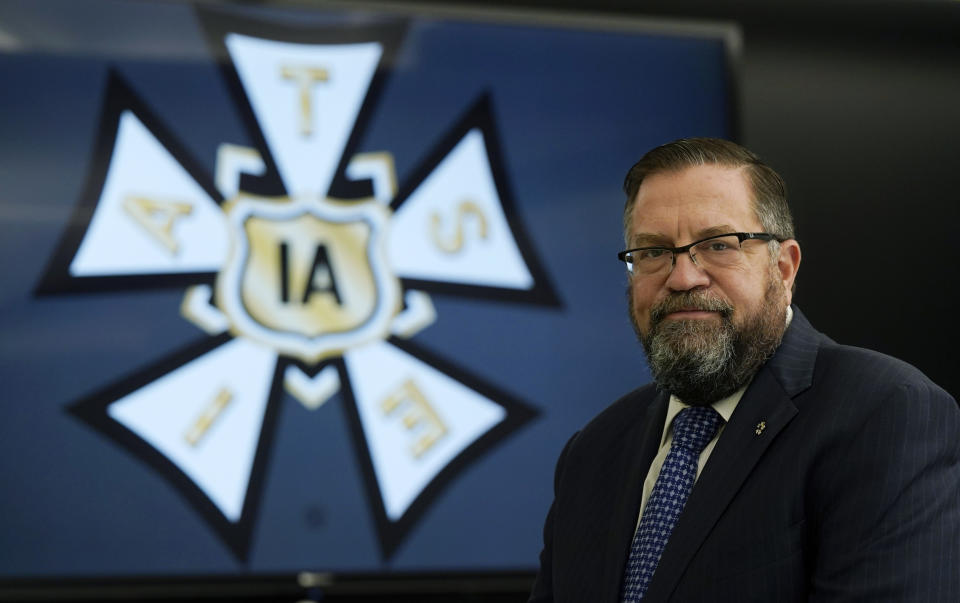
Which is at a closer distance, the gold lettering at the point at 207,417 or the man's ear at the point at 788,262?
the man's ear at the point at 788,262

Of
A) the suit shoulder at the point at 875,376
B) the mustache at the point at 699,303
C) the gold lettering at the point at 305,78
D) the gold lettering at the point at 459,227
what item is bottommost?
the suit shoulder at the point at 875,376

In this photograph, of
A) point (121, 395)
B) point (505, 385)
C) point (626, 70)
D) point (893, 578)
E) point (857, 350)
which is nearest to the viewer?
point (893, 578)

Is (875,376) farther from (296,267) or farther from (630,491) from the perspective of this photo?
(296,267)

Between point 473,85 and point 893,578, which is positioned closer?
point 893,578

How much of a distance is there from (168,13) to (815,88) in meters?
2.04

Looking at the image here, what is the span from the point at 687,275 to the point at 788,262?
183mm

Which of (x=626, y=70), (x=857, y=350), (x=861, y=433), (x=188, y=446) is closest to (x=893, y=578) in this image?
(x=861, y=433)

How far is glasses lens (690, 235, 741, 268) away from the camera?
1.48 meters

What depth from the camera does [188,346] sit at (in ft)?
9.80

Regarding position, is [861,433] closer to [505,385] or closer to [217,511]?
[505,385]

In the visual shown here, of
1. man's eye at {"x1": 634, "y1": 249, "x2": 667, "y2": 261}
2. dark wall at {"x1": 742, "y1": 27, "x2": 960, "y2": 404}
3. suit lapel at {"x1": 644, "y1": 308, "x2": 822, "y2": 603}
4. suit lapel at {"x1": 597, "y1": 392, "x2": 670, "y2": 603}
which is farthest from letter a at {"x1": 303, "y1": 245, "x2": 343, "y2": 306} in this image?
suit lapel at {"x1": 644, "y1": 308, "x2": 822, "y2": 603}

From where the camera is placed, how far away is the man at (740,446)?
1.24 meters

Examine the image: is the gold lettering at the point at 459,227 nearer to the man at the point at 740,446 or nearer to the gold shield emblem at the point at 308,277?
the gold shield emblem at the point at 308,277

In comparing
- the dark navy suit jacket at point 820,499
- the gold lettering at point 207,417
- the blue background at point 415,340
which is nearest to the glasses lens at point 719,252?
the dark navy suit jacket at point 820,499
